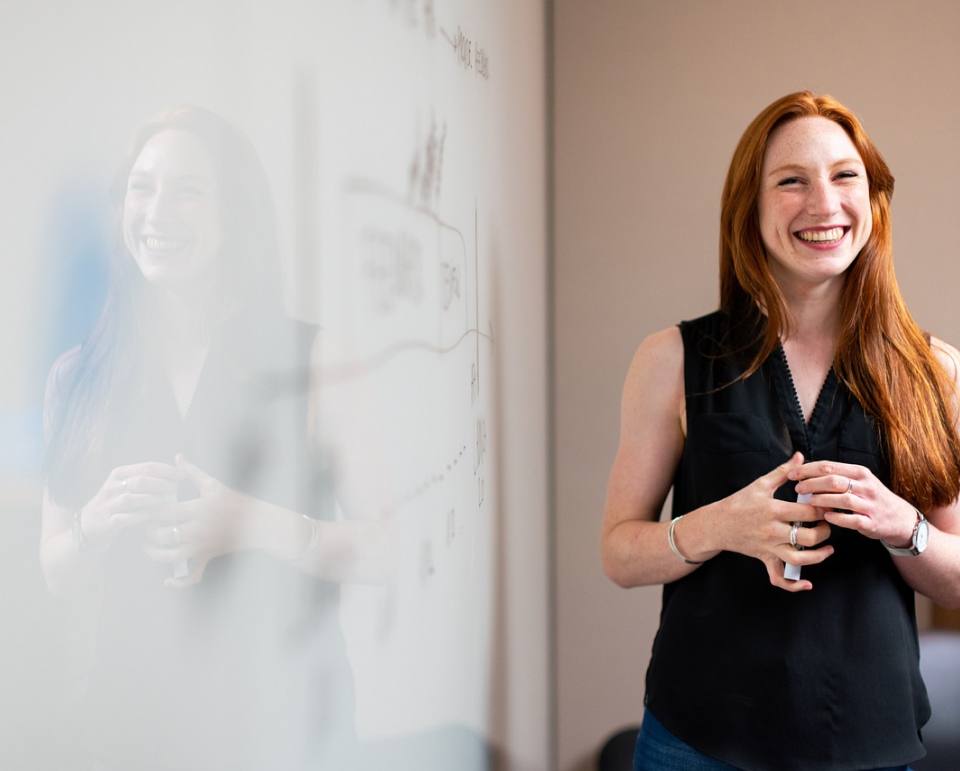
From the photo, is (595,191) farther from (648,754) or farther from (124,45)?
(124,45)

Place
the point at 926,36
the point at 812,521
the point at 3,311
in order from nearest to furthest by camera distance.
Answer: the point at 3,311, the point at 812,521, the point at 926,36

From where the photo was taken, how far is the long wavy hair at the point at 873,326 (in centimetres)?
131

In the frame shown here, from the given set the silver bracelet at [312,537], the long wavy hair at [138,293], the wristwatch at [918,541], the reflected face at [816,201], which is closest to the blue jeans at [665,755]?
the wristwatch at [918,541]

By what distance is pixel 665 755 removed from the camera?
1332 millimetres

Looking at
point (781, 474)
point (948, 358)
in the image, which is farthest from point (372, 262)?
point (948, 358)

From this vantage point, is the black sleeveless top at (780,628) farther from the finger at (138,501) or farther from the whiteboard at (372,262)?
the finger at (138,501)

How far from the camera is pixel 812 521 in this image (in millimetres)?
1201

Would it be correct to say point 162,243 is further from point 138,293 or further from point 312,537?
point 312,537

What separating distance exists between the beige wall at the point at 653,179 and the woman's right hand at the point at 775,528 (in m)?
1.25

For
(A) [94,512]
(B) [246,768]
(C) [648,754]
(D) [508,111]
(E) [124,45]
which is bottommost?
(C) [648,754]

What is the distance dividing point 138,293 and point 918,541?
3.90ft

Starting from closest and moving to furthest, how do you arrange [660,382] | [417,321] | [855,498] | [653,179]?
1. [417,321]
2. [855,498]
3. [660,382]
4. [653,179]

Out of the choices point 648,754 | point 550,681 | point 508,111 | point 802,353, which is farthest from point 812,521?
point 550,681

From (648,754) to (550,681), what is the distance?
41.1 inches
